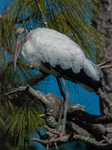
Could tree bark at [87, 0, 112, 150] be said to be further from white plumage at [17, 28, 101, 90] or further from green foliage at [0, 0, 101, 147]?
white plumage at [17, 28, 101, 90]

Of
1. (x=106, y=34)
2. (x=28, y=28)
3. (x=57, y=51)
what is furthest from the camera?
(x=106, y=34)

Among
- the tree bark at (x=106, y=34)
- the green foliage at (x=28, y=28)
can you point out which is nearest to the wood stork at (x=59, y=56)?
the green foliage at (x=28, y=28)

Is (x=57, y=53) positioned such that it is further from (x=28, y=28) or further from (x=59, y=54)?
(x=28, y=28)

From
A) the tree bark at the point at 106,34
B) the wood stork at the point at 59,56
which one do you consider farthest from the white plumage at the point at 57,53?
the tree bark at the point at 106,34

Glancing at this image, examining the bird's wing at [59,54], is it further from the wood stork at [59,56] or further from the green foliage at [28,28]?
the green foliage at [28,28]

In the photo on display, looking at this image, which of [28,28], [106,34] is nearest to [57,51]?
[28,28]

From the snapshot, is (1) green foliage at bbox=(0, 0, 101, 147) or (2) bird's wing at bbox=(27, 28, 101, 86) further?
(1) green foliage at bbox=(0, 0, 101, 147)

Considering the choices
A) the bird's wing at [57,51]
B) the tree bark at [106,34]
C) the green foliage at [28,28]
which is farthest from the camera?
the tree bark at [106,34]

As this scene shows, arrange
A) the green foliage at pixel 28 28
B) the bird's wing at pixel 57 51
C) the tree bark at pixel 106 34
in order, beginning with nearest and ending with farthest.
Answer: the bird's wing at pixel 57 51
the green foliage at pixel 28 28
the tree bark at pixel 106 34

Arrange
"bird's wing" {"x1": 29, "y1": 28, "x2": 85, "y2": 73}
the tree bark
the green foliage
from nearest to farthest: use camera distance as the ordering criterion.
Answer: "bird's wing" {"x1": 29, "y1": 28, "x2": 85, "y2": 73}, the green foliage, the tree bark

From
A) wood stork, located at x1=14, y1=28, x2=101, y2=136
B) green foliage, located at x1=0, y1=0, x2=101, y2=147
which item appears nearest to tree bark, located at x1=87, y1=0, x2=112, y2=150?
green foliage, located at x1=0, y1=0, x2=101, y2=147

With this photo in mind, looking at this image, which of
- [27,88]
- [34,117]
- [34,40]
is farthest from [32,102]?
[34,40]

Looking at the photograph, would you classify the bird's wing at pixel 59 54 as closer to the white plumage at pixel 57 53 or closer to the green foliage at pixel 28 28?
the white plumage at pixel 57 53

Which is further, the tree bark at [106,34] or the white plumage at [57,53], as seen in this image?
the tree bark at [106,34]
